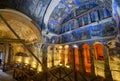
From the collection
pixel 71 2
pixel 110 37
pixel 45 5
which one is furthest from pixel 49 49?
pixel 110 37

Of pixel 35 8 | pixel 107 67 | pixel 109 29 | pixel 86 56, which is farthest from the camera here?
pixel 86 56

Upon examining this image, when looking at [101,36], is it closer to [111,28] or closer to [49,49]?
[111,28]

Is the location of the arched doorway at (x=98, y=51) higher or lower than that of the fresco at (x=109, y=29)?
lower

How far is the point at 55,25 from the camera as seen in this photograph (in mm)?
11859

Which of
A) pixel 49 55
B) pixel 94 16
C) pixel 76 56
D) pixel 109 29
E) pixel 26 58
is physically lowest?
pixel 26 58

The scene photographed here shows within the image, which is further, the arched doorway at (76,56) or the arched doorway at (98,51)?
the arched doorway at (76,56)

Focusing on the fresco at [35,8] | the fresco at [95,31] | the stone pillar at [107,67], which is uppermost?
the fresco at [35,8]

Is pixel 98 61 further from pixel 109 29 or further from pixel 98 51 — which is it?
pixel 109 29

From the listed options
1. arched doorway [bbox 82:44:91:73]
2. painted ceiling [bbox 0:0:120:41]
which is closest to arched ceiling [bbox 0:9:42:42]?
painted ceiling [bbox 0:0:120:41]

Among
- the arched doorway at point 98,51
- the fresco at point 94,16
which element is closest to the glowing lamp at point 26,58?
the arched doorway at point 98,51

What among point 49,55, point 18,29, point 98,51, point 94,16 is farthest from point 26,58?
point 94,16

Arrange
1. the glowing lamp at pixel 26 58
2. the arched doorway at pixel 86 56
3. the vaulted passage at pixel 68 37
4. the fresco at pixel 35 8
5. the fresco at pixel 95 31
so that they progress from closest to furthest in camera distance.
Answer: the vaulted passage at pixel 68 37 < the fresco at pixel 95 31 < the fresco at pixel 35 8 < the arched doorway at pixel 86 56 < the glowing lamp at pixel 26 58

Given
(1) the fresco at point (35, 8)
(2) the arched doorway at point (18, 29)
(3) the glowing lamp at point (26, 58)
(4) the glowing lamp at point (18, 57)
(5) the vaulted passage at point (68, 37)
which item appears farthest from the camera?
(4) the glowing lamp at point (18, 57)

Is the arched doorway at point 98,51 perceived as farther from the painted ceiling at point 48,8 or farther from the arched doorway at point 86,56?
the painted ceiling at point 48,8
